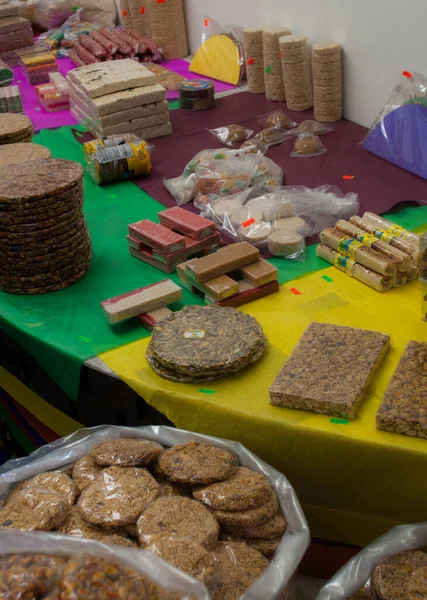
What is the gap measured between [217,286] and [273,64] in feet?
7.18

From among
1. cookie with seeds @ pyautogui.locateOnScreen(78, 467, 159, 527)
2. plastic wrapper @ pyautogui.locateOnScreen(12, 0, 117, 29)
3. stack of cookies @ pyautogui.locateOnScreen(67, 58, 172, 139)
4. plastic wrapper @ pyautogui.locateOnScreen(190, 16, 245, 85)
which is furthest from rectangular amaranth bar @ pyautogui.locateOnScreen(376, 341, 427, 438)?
plastic wrapper @ pyautogui.locateOnScreen(12, 0, 117, 29)

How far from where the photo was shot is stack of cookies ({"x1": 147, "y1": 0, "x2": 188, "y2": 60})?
4.87 meters

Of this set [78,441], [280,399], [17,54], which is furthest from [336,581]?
[17,54]

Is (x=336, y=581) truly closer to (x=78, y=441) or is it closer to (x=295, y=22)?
(x=78, y=441)

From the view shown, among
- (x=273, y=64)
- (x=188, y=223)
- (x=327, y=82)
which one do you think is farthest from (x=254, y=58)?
(x=188, y=223)

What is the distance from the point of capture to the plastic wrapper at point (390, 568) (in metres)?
1.49

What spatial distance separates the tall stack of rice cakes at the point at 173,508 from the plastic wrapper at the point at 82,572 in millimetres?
90

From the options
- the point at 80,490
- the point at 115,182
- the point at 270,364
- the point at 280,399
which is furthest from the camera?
the point at 115,182

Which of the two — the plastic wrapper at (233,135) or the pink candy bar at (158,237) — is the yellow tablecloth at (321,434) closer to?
the pink candy bar at (158,237)

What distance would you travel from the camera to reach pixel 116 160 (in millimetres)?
3143

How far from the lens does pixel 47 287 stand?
2.37 metres

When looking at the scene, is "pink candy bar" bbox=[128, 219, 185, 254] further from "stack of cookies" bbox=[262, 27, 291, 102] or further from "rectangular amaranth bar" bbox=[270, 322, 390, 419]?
"stack of cookies" bbox=[262, 27, 291, 102]

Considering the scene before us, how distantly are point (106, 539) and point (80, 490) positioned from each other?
0.22 m

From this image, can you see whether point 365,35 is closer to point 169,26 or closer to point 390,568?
point 169,26
